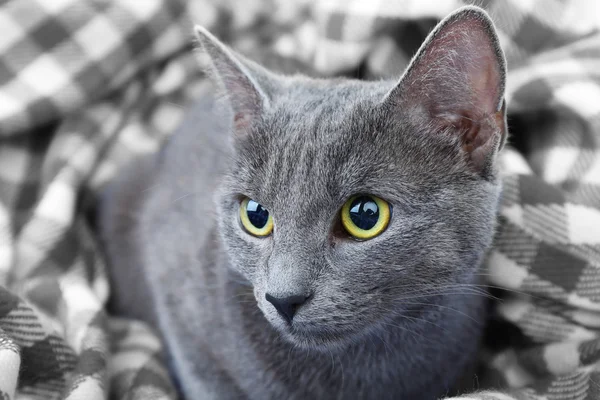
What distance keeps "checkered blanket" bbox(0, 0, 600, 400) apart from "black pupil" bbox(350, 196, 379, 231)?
0.36m

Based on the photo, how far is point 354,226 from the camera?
34.3 inches

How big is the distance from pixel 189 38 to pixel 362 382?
1134 mm

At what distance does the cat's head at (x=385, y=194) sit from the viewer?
2.75 ft

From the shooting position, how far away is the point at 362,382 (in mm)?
1021

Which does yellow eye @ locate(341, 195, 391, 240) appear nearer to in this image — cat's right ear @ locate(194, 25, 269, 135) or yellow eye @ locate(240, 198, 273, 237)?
yellow eye @ locate(240, 198, 273, 237)

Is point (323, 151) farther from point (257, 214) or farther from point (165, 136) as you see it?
point (165, 136)

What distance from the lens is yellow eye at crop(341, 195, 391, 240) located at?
869mm

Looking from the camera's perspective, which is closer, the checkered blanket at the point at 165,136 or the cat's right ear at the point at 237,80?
the cat's right ear at the point at 237,80

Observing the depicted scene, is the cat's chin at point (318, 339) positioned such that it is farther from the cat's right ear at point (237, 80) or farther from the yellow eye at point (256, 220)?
the cat's right ear at point (237, 80)

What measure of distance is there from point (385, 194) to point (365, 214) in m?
0.04

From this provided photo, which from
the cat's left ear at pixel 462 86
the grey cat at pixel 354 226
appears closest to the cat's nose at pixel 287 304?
the grey cat at pixel 354 226

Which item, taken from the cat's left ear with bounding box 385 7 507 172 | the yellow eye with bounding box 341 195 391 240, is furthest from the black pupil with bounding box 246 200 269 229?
the cat's left ear with bounding box 385 7 507 172

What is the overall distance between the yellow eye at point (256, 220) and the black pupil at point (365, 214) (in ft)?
0.46

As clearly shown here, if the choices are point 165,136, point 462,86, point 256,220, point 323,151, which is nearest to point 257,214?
point 256,220
